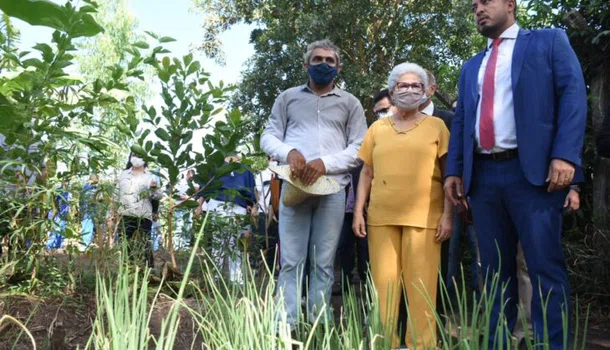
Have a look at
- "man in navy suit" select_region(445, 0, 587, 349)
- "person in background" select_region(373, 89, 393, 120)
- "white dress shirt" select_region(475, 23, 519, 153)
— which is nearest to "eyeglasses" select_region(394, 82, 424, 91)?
"man in navy suit" select_region(445, 0, 587, 349)

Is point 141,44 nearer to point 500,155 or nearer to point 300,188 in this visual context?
point 300,188

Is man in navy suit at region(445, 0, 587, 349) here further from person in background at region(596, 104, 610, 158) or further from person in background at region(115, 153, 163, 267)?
person in background at region(115, 153, 163, 267)

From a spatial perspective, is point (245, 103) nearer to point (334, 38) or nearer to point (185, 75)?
point (334, 38)

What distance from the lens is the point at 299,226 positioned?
14.5ft

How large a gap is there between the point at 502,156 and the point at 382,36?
52.5ft

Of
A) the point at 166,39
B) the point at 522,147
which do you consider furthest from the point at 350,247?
the point at 522,147

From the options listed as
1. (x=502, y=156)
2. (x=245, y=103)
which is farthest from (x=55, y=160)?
(x=245, y=103)

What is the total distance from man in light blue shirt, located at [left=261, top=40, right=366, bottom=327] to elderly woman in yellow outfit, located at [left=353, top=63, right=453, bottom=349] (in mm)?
391

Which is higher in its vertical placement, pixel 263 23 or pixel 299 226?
pixel 263 23

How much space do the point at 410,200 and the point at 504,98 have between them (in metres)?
0.76

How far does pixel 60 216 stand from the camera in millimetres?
3830

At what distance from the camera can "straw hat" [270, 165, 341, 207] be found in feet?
13.7

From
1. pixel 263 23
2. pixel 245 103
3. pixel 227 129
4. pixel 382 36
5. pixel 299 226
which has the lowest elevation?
pixel 299 226

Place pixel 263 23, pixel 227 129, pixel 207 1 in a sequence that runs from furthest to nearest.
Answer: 1. pixel 207 1
2. pixel 263 23
3. pixel 227 129
